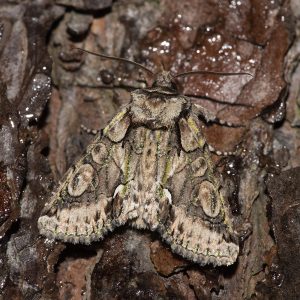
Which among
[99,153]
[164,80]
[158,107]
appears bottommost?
[99,153]

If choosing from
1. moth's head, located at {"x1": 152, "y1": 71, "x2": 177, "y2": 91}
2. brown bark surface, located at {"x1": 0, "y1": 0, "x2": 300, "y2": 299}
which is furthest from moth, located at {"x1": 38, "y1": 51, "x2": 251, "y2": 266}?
brown bark surface, located at {"x1": 0, "y1": 0, "x2": 300, "y2": 299}

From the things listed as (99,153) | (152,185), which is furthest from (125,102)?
(152,185)

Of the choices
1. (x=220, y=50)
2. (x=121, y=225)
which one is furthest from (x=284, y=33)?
(x=121, y=225)

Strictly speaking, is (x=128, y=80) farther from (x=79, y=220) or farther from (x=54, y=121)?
(x=79, y=220)

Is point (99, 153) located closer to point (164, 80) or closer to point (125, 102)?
point (125, 102)

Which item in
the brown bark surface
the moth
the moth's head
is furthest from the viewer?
the moth's head

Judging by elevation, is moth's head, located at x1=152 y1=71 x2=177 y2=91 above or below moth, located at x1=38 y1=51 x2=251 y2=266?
above

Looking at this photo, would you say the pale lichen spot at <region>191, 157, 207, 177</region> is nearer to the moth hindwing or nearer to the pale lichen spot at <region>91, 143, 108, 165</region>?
the moth hindwing
